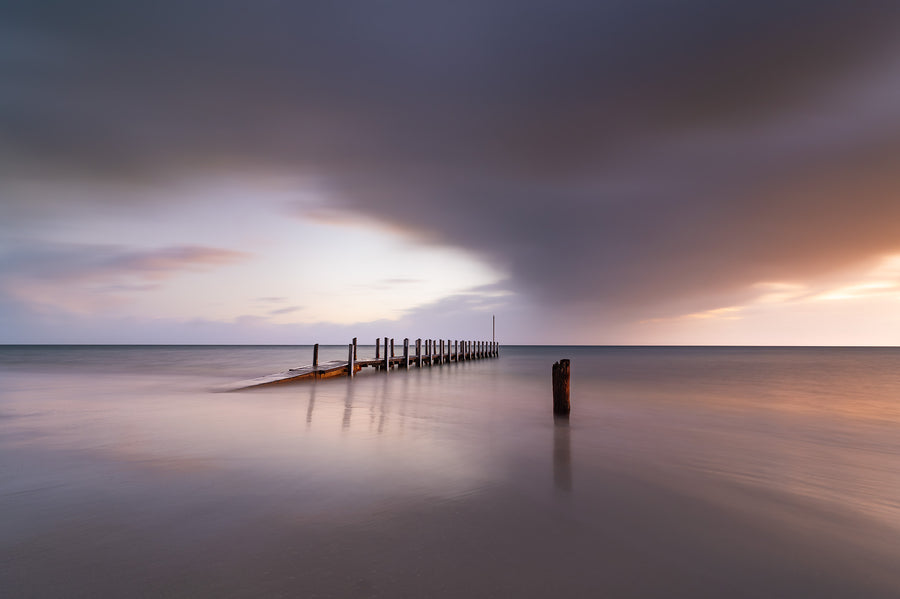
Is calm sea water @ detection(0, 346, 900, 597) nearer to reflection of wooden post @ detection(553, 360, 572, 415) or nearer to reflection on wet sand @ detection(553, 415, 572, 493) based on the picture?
reflection on wet sand @ detection(553, 415, 572, 493)

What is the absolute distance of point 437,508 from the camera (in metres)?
4.69

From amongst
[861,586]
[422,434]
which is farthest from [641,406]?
[861,586]

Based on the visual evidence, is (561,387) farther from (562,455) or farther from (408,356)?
(408,356)

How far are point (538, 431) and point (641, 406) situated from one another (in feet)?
20.7

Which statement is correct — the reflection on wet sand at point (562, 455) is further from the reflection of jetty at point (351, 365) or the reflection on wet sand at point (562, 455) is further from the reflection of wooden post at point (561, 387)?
the reflection of jetty at point (351, 365)

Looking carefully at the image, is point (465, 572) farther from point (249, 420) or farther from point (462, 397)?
point (462, 397)

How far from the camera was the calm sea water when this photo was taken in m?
3.27

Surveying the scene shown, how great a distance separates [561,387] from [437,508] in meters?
7.56

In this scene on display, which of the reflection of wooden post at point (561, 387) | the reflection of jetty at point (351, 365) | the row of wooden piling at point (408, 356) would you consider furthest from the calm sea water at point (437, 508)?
the row of wooden piling at point (408, 356)

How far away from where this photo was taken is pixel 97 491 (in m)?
5.11

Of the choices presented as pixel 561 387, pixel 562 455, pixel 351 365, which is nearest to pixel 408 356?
pixel 351 365

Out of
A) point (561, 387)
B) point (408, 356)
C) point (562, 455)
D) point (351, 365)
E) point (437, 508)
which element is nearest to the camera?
point (437, 508)

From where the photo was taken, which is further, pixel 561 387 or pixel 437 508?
pixel 561 387

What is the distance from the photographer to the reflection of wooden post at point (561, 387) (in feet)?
37.4
